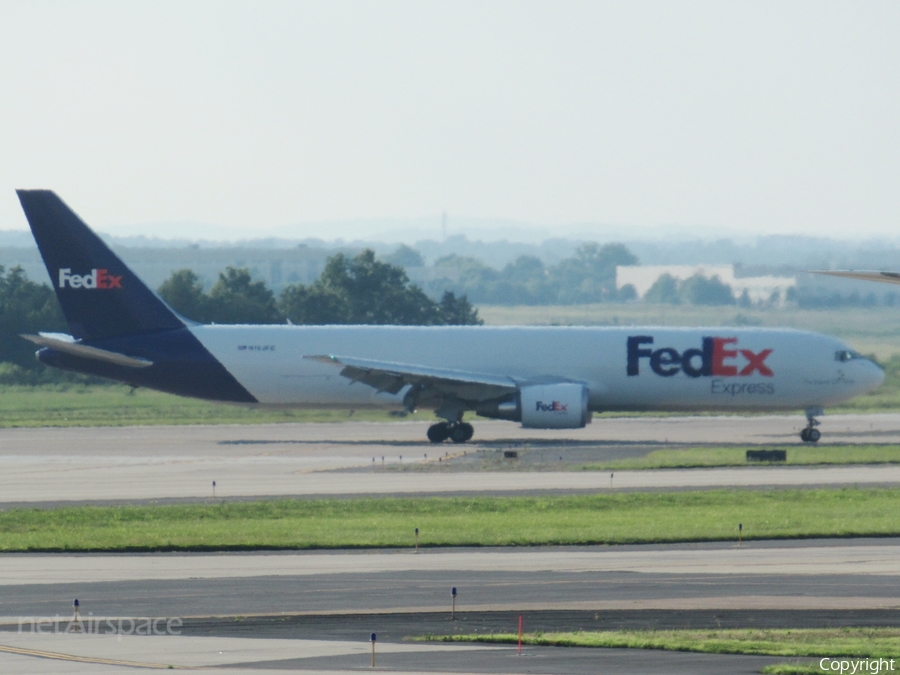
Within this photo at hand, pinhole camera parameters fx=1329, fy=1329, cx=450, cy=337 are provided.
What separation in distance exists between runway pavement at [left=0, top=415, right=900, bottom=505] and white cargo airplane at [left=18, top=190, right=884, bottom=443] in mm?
1789

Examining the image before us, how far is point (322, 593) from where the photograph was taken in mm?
21922

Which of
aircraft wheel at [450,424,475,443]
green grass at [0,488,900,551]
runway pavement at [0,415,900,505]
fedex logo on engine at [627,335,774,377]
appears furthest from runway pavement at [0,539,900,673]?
aircraft wheel at [450,424,475,443]

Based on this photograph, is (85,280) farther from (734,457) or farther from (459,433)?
(734,457)

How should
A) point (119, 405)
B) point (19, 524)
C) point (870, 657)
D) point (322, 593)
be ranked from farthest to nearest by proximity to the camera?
1. point (119, 405)
2. point (19, 524)
3. point (322, 593)
4. point (870, 657)

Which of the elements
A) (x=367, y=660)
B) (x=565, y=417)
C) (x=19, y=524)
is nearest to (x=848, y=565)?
(x=367, y=660)

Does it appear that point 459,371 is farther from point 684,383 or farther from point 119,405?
point 119,405

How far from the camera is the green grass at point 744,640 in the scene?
56.6 feet

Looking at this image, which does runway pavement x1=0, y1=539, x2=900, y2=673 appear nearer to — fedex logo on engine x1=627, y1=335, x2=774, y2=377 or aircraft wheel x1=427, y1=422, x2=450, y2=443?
fedex logo on engine x1=627, y1=335, x2=774, y2=377

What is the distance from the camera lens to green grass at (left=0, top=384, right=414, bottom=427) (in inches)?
2493

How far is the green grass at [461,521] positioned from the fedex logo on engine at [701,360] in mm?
16856

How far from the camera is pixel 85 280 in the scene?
53.6 m

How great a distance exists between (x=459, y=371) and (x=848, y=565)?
29.6m

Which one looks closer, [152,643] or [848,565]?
[152,643]

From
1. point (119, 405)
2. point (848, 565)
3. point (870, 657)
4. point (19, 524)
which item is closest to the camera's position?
point (870, 657)
